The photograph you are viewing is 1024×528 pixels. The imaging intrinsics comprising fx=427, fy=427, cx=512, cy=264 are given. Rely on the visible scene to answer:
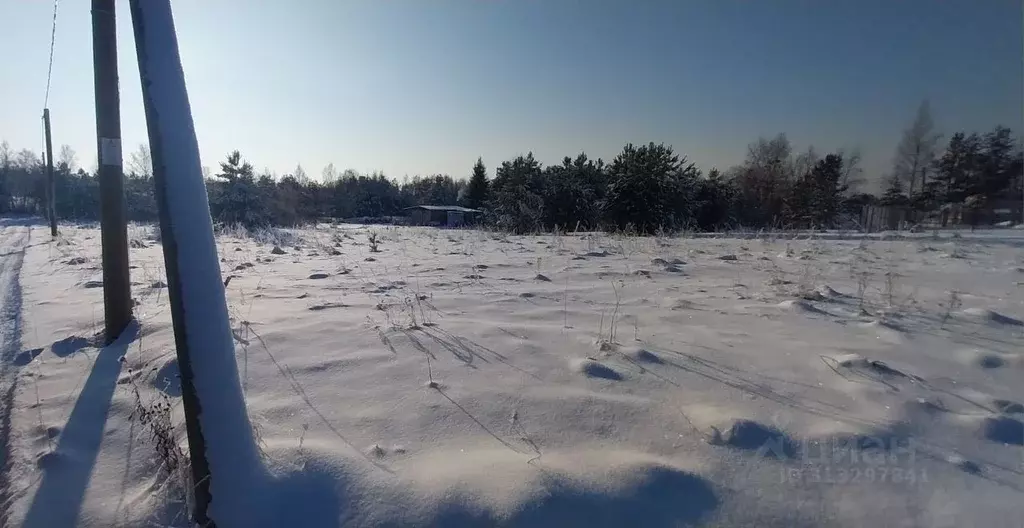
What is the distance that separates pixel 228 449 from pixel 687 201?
2965 centimetres

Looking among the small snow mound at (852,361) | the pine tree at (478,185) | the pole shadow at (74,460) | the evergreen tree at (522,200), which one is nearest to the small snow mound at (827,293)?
the small snow mound at (852,361)

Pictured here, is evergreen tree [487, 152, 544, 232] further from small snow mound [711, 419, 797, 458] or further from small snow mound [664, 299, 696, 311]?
small snow mound [711, 419, 797, 458]

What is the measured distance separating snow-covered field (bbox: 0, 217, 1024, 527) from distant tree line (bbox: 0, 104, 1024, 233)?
499 inches

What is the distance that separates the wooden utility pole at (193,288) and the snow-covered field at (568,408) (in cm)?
18

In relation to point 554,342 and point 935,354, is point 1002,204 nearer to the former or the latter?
point 935,354

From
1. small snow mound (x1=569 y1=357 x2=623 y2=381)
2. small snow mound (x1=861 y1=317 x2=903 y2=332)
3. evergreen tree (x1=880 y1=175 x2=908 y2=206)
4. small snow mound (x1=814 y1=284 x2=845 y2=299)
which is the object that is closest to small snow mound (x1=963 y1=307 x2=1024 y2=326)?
small snow mound (x1=861 y1=317 x2=903 y2=332)

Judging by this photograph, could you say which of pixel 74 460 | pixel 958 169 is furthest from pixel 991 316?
pixel 958 169

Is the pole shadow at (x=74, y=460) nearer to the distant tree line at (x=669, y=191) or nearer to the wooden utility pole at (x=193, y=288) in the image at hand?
the wooden utility pole at (x=193, y=288)

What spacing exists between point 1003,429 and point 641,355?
5.20 feet

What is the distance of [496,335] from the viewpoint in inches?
130

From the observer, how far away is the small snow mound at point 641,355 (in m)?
2.73

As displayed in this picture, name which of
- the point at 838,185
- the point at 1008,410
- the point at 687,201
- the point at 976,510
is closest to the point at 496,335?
the point at 976,510

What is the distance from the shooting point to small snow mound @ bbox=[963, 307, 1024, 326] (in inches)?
129

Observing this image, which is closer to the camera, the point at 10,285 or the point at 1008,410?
the point at 1008,410
